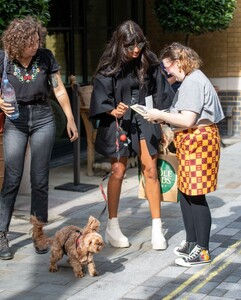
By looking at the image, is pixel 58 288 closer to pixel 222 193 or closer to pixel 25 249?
pixel 25 249

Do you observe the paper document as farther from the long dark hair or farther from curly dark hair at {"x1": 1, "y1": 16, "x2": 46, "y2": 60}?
curly dark hair at {"x1": 1, "y1": 16, "x2": 46, "y2": 60}

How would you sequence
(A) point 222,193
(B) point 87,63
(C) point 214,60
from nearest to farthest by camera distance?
(A) point 222,193 → (B) point 87,63 → (C) point 214,60

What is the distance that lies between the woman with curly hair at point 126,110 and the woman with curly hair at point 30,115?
0.32 metres

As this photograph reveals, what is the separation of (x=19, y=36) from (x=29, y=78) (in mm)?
338

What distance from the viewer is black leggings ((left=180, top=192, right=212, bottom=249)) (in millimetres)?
6020

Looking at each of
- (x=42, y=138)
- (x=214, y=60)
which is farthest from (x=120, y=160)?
(x=214, y=60)

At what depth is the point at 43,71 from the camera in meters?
6.17

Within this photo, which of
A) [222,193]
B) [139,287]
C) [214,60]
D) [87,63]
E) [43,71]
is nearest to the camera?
[139,287]

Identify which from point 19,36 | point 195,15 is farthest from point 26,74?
point 195,15

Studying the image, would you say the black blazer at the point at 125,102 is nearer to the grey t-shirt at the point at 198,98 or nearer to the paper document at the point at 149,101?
the paper document at the point at 149,101

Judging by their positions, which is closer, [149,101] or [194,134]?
[194,134]

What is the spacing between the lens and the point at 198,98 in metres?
5.72

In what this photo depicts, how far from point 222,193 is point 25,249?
294 centimetres

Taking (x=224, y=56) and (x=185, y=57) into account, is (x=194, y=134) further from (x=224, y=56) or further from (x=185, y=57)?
(x=224, y=56)
